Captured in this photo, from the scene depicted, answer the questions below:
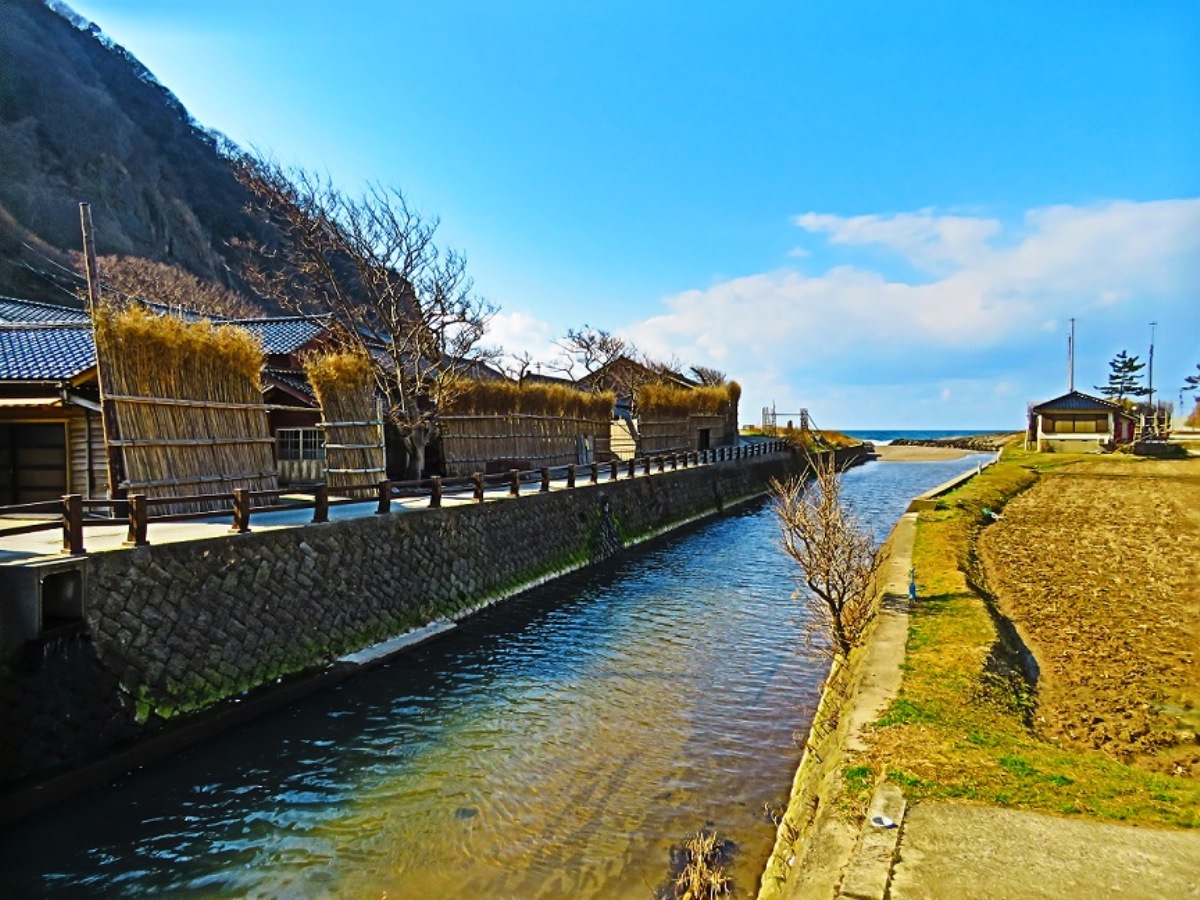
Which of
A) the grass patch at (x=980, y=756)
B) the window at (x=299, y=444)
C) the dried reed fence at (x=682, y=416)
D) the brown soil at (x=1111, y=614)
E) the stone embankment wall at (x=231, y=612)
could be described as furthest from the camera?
the dried reed fence at (x=682, y=416)

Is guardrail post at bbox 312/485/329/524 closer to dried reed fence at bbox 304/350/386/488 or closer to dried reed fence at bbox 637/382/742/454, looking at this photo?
dried reed fence at bbox 304/350/386/488

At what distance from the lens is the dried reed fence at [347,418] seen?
15.5 metres

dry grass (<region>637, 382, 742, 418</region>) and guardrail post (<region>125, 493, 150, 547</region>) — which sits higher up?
dry grass (<region>637, 382, 742, 418</region>)

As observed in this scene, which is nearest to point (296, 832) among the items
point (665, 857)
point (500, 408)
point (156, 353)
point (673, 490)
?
point (665, 857)

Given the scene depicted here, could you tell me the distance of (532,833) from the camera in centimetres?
626

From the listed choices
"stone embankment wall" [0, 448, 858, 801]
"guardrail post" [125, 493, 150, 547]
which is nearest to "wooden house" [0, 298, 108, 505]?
"stone embankment wall" [0, 448, 858, 801]

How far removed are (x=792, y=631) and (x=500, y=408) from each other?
44.2 ft

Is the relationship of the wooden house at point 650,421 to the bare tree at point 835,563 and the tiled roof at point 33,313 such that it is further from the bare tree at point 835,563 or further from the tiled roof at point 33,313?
the bare tree at point 835,563

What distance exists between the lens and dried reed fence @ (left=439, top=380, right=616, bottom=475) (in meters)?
21.2

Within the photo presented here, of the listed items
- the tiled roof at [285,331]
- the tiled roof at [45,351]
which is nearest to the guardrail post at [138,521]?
the tiled roof at [45,351]

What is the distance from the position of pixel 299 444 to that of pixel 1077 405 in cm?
4605

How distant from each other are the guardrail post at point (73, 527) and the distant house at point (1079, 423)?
159ft

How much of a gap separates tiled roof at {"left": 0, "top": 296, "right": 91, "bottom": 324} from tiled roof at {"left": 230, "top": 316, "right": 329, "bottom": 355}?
13.0 ft

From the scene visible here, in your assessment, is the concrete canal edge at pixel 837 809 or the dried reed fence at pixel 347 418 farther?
the dried reed fence at pixel 347 418
